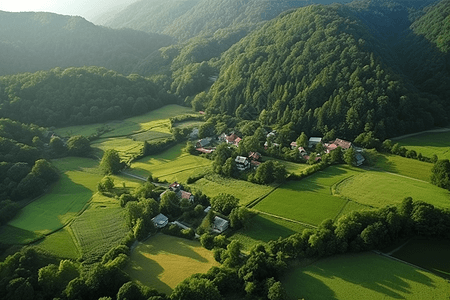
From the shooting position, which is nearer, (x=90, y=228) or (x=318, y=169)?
(x=90, y=228)

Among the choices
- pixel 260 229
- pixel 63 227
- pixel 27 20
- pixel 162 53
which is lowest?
pixel 63 227

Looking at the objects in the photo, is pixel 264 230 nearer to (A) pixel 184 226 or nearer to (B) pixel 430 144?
(A) pixel 184 226

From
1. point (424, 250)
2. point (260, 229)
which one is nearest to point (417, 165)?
point (424, 250)

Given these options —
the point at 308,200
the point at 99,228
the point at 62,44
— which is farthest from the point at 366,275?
the point at 62,44

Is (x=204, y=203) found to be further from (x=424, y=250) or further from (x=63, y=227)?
Result: (x=424, y=250)

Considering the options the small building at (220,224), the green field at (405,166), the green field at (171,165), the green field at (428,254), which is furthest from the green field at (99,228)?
the green field at (405,166)

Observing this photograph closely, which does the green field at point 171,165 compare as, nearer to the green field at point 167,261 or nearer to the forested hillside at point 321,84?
the green field at point 167,261
